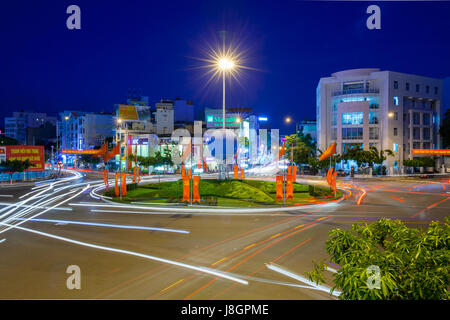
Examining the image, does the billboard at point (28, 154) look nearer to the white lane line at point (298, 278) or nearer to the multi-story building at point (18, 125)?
the white lane line at point (298, 278)

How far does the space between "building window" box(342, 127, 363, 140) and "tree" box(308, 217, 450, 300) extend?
64987 mm

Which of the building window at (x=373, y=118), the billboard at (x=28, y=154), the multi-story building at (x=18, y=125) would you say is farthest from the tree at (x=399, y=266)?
the multi-story building at (x=18, y=125)

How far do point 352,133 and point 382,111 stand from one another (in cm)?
835

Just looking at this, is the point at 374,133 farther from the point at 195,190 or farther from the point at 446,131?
the point at 195,190

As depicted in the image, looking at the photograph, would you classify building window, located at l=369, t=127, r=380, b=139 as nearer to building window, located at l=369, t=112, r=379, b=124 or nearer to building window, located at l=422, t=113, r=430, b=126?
building window, located at l=369, t=112, r=379, b=124

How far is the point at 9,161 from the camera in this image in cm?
4362

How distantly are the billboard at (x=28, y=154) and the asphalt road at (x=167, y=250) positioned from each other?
32.7 metres

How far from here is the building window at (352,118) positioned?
64.4 metres

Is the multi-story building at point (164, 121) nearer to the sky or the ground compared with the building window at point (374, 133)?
nearer to the sky

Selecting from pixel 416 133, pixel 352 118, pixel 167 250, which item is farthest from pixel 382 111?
pixel 167 250

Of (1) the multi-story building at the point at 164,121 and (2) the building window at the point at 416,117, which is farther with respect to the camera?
(1) the multi-story building at the point at 164,121

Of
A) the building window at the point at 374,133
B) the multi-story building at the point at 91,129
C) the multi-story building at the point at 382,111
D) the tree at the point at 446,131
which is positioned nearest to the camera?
the multi-story building at the point at 382,111

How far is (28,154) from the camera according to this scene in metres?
49.5
